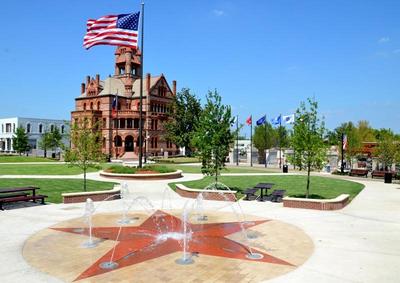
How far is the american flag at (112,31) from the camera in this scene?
22.4 m

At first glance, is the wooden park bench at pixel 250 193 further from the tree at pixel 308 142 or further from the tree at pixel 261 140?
the tree at pixel 261 140

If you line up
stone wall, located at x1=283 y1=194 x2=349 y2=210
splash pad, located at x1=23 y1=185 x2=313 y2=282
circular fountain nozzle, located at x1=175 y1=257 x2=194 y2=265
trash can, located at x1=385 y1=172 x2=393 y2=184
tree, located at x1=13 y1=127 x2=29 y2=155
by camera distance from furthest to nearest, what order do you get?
1. tree, located at x1=13 y1=127 x2=29 y2=155
2. trash can, located at x1=385 y1=172 x2=393 y2=184
3. stone wall, located at x1=283 y1=194 x2=349 y2=210
4. circular fountain nozzle, located at x1=175 y1=257 x2=194 y2=265
5. splash pad, located at x1=23 y1=185 x2=313 y2=282

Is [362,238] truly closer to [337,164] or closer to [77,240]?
[77,240]

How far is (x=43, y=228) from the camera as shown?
12555mm

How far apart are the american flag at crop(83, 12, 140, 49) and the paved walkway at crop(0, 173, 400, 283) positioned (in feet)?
33.0

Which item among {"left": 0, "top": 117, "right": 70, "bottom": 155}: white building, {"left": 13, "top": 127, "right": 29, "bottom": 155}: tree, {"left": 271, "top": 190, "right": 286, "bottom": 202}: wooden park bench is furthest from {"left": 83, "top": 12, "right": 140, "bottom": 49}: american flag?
{"left": 0, "top": 117, "right": 70, "bottom": 155}: white building

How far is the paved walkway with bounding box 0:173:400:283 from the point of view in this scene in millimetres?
8227

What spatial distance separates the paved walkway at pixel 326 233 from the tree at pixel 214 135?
3.05 m

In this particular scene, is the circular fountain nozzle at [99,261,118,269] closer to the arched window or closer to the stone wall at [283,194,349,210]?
the stone wall at [283,194,349,210]

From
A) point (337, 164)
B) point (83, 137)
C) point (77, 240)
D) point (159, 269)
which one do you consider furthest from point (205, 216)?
point (337, 164)

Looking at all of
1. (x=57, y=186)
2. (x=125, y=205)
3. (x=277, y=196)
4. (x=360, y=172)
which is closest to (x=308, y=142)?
(x=277, y=196)

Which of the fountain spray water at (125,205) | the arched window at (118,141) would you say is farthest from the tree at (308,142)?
the arched window at (118,141)

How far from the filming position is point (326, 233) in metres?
12.1

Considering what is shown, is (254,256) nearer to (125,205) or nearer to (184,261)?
(184,261)
